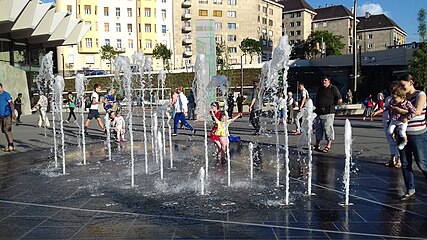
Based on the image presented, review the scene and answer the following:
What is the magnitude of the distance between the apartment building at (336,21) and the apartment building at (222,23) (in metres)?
24.1

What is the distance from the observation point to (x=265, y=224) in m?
4.69

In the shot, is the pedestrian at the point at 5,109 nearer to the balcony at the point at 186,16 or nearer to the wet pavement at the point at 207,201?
the wet pavement at the point at 207,201

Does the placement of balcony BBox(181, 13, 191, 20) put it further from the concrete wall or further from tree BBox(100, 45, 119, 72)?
the concrete wall

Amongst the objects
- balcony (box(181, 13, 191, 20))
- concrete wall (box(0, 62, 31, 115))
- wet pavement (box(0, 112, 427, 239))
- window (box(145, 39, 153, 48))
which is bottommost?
wet pavement (box(0, 112, 427, 239))

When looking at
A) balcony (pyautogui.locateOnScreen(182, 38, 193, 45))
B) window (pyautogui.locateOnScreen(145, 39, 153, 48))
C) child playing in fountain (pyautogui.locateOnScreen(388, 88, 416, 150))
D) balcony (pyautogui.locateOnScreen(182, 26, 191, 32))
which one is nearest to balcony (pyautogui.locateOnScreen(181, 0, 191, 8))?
balcony (pyautogui.locateOnScreen(182, 26, 191, 32))

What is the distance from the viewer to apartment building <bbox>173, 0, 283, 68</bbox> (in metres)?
75.6

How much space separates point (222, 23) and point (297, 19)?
30.3 metres

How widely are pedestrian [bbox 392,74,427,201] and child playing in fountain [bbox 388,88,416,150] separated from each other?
0.04 metres

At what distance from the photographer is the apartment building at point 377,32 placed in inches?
3969

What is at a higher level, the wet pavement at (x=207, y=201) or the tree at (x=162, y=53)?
the tree at (x=162, y=53)

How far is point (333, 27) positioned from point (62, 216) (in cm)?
10239

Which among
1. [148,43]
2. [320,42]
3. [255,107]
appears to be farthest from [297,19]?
[255,107]

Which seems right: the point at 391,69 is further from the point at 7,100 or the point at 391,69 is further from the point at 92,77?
the point at 7,100

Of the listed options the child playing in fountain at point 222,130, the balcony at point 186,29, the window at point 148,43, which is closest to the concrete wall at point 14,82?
the child playing in fountain at point 222,130
